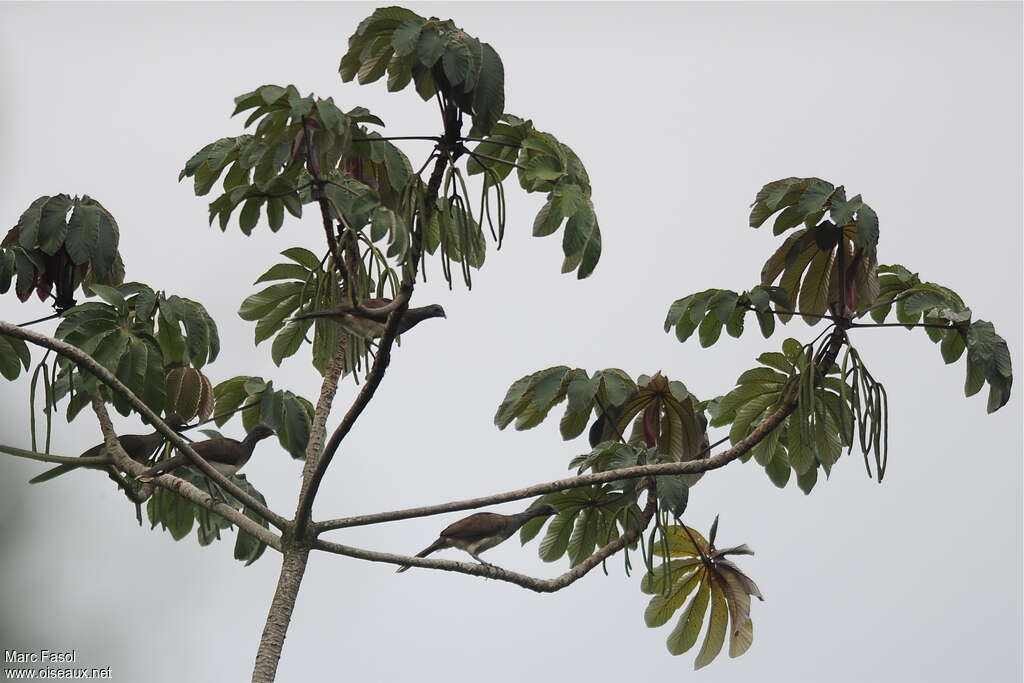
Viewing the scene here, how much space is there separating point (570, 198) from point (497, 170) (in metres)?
0.93

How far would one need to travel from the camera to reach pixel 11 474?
14.9 metres

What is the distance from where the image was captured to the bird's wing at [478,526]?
5.92m

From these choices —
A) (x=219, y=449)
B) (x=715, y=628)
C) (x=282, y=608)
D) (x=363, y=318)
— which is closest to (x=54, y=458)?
(x=282, y=608)

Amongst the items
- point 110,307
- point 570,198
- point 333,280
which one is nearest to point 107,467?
point 110,307

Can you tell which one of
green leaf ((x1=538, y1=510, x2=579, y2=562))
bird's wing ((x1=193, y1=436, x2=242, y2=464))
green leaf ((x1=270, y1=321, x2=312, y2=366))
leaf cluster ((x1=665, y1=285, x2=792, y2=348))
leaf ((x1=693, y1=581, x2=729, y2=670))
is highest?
leaf cluster ((x1=665, y1=285, x2=792, y2=348))

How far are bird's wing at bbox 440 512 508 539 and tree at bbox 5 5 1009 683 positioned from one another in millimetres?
305

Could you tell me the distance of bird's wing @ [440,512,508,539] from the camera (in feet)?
19.4

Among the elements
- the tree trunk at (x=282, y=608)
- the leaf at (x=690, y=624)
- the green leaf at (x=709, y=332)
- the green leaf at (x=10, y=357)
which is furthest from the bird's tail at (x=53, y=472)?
the leaf at (x=690, y=624)

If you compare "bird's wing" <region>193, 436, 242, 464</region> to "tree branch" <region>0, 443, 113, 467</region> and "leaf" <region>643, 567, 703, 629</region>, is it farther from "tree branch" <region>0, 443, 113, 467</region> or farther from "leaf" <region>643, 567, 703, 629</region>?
"leaf" <region>643, 567, 703, 629</region>

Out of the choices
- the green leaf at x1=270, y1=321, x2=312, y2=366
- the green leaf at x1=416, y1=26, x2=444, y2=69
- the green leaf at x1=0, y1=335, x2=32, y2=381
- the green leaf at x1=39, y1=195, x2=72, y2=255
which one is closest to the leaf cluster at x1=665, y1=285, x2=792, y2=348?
the green leaf at x1=416, y1=26, x2=444, y2=69

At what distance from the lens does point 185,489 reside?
15.2ft

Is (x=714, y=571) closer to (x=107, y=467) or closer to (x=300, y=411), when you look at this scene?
(x=300, y=411)

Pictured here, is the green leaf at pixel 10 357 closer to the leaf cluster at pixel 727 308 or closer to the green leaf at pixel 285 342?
the green leaf at pixel 285 342

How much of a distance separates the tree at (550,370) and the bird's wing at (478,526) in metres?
0.31
